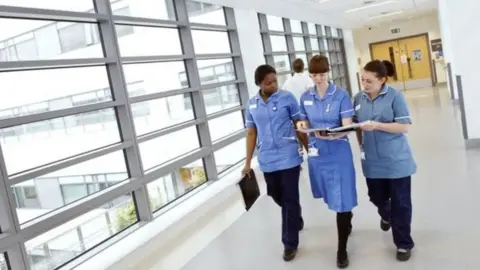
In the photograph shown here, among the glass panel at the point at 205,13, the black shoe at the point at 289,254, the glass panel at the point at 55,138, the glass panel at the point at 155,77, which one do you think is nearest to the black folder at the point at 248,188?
the black shoe at the point at 289,254

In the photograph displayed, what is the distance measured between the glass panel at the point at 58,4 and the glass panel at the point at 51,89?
57 cm

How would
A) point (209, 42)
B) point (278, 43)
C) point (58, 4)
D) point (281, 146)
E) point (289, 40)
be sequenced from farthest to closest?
point (289, 40)
point (278, 43)
point (209, 42)
point (58, 4)
point (281, 146)

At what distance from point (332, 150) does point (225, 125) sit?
A: 4.16 m

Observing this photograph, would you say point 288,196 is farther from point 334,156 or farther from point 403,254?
point 403,254

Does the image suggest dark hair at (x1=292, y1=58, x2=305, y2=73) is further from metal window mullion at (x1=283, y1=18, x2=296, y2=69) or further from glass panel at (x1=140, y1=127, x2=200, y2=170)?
metal window mullion at (x1=283, y1=18, x2=296, y2=69)

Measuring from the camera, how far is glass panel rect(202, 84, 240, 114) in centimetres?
673

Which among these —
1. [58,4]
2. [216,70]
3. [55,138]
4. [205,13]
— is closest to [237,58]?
[216,70]

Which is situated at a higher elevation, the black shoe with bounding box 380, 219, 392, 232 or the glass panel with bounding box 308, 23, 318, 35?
the glass panel with bounding box 308, 23, 318, 35

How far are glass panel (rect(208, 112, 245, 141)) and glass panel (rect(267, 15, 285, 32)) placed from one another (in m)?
2.92

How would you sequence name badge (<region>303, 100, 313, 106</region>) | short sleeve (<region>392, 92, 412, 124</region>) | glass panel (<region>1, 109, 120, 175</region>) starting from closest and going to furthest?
short sleeve (<region>392, 92, 412, 124</region>) → name badge (<region>303, 100, 313, 106</region>) → glass panel (<region>1, 109, 120, 175</region>)

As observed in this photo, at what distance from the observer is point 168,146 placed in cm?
565

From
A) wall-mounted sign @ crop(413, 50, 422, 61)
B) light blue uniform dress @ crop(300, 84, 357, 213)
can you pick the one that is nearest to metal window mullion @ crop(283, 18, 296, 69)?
light blue uniform dress @ crop(300, 84, 357, 213)

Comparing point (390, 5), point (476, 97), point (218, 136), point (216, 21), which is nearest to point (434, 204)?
point (476, 97)

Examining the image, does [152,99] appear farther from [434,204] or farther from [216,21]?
[434,204]
